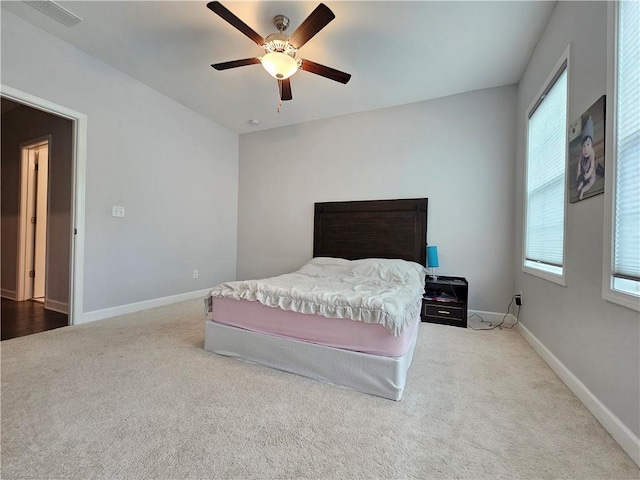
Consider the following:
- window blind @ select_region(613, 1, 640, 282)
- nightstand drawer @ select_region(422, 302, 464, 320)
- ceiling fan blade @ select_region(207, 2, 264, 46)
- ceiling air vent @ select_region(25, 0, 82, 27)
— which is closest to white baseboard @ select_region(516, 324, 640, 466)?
window blind @ select_region(613, 1, 640, 282)

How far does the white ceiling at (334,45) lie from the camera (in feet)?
6.92

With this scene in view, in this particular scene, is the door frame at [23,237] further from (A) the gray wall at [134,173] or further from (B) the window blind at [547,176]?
(B) the window blind at [547,176]

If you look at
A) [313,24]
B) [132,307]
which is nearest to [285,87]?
[313,24]

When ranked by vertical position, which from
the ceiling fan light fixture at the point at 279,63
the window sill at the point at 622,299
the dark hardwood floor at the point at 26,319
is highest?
the ceiling fan light fixture at the point at 279,63

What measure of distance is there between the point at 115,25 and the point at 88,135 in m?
1.09

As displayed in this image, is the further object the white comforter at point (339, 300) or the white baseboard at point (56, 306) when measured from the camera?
the white baseboard at point (56, 306)

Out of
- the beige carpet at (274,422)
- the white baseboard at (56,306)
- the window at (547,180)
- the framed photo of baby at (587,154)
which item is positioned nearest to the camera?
the beige carpet at (274,422)

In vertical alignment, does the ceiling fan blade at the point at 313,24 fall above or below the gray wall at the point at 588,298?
above

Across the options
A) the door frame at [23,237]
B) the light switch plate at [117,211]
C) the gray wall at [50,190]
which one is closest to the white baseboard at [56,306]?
the gray wall at [50,190]

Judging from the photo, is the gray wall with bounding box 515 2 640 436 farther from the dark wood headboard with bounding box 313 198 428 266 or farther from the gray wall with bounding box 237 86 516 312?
the dark wood headboard with bounding box 313 198 428 266

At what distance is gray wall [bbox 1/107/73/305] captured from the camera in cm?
310

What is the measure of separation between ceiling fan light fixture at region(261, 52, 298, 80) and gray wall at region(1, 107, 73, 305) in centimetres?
263

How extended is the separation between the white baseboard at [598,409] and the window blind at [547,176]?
2.35 feet

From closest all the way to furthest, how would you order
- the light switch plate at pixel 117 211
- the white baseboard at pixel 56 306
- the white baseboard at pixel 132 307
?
the white baseboard at pixel 132 307
the light switch plate at pixel 117 211
the white baseboard at pixel 56 306
